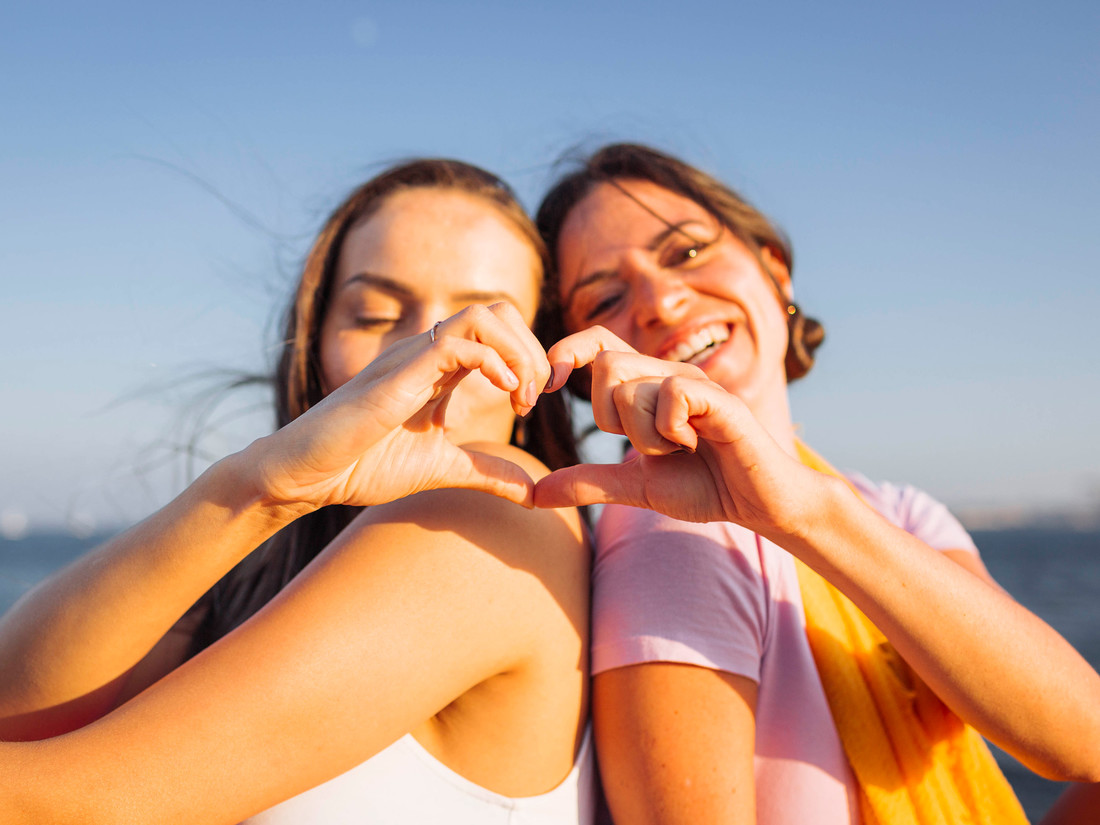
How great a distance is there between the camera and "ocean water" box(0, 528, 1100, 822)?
7.71m

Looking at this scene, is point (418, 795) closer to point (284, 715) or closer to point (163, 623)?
point (284, 715)

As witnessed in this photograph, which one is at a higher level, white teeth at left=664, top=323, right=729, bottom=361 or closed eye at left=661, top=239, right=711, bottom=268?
closed eye at left=661, top=239, right=711, bottom=268

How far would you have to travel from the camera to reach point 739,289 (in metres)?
2.59

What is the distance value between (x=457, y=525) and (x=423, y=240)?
1141mm

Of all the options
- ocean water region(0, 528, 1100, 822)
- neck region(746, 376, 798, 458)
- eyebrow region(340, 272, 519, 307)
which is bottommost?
ocean water region(0, 528, 1100, 822)

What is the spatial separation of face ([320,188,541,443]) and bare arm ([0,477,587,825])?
0.71 m

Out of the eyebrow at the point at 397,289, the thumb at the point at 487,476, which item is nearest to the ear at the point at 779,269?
the eyebrow at the point at 397,289

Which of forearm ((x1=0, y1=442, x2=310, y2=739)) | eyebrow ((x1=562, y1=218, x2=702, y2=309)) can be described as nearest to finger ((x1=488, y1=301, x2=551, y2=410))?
forearm ((x1=0, y1=442, x2=310, y2=739))

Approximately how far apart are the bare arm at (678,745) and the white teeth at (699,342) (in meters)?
1.23

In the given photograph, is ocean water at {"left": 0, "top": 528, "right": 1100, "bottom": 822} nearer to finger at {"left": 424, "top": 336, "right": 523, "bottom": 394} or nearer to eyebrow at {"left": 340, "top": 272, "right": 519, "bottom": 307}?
eyebrow at {"left": 340, "top": 272, "right": 519, "bottom": 307}

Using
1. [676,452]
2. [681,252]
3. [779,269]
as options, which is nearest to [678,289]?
[681,252]

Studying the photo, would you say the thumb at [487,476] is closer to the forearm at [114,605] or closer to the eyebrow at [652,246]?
the forearm at [114,605]

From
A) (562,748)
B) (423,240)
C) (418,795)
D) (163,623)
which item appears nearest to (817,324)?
(423,240)

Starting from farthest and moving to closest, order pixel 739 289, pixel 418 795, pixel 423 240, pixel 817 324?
pixel 817 324 < pixel 739 289 < pixel 423 240 < pixel 418 795
